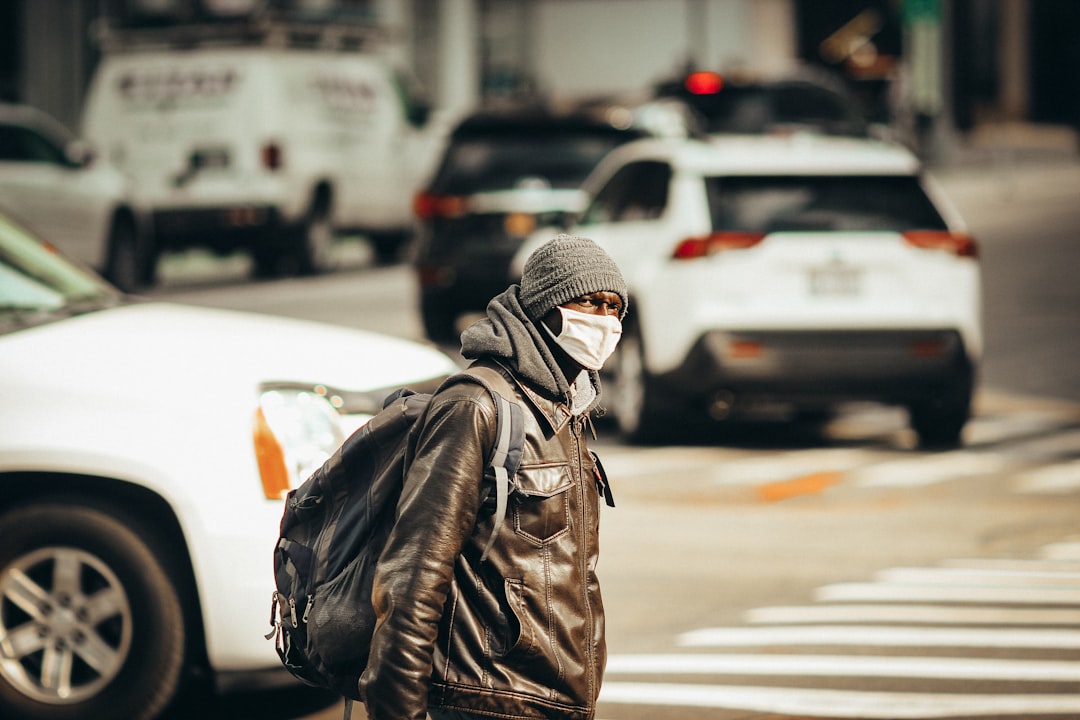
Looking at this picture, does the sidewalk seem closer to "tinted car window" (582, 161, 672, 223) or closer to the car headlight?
"tinted car window" (582, 161, 672, 223)

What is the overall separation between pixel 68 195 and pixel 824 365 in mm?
9868

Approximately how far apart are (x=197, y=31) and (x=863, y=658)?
54.3ft

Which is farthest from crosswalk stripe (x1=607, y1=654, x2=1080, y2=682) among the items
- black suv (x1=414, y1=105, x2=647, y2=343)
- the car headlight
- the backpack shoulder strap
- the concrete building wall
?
the concrete building wall

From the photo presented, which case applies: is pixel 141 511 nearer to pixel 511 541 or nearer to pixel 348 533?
pixel 348 533

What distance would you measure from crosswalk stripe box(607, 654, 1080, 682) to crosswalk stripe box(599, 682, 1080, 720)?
0.21 metres

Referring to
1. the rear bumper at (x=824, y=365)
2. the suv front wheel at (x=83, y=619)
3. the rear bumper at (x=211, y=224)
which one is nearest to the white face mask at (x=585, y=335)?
the suv front wheel at (x=83, y=619)

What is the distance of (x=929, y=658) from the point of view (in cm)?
678

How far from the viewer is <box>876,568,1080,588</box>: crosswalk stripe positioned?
8.03 metres

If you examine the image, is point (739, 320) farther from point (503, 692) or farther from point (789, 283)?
point (503, 692)

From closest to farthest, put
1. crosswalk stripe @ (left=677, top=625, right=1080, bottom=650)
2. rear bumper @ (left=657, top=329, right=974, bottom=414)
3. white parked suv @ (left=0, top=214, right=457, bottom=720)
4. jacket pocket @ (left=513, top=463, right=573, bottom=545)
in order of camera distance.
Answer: jacket pocket @ (left=513, top=463, right=573, bottom=545) < white parked suv @ (left=0, top=214, right=457, bottom=720) < crosswalk stripe @ (left=677, top=625, right=1080, bottom=650) < rear bumper @ (left=657, top=329, right=974, bottom=414)

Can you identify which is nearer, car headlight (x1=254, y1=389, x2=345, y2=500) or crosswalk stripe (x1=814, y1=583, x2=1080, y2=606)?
car headlight (x1=254, y1=389, x2=345, y2=500)

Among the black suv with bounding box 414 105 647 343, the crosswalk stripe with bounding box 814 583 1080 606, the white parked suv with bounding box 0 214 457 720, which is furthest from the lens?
the black suv with bounding box 414 105 647 343

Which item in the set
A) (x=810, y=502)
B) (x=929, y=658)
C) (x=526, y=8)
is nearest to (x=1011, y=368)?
(x=810, y=502)

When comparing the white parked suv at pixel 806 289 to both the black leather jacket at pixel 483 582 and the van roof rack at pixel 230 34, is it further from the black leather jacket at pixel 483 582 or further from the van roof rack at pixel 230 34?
the van roof rack at pixel 230 34
